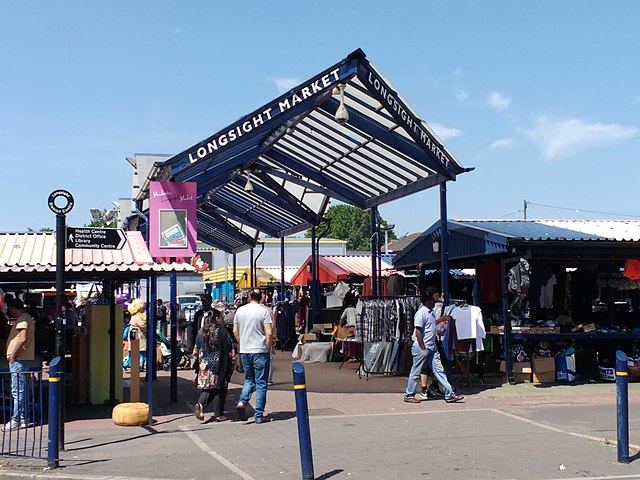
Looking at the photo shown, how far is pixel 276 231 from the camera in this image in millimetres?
24891

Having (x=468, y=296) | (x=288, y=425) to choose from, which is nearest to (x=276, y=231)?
(x=468, y=296)

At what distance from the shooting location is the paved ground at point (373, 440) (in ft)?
27.1

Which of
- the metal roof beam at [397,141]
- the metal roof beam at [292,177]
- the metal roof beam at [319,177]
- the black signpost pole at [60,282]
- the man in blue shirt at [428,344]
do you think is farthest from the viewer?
the metal roof beam at [292,177]

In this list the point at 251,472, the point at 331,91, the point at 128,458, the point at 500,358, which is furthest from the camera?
the point at 500,358

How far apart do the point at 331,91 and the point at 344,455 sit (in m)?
6.28

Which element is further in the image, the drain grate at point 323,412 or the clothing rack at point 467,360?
the clothing rack at point 467,360

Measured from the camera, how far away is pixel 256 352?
36.9 ft

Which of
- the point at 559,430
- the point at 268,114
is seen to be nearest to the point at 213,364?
the point at 268,114

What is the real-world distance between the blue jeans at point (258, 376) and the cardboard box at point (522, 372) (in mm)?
6470

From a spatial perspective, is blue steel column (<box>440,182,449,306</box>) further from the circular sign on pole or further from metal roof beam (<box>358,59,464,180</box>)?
the circular sign on pole

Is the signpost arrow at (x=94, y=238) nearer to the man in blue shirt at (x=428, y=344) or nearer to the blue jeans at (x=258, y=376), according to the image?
the blue jeans at (x=258, y=376)

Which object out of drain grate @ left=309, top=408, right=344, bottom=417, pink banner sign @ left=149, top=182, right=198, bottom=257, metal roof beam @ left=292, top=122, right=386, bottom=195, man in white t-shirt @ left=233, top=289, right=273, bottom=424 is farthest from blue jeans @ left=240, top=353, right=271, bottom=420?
metal roof beam @ left=292, top=122, right=386, bottom=195

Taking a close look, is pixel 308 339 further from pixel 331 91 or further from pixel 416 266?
pixel 331 91

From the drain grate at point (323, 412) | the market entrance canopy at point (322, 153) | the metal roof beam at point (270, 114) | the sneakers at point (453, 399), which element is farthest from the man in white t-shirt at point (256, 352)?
the sneakers at point (453, 399)
